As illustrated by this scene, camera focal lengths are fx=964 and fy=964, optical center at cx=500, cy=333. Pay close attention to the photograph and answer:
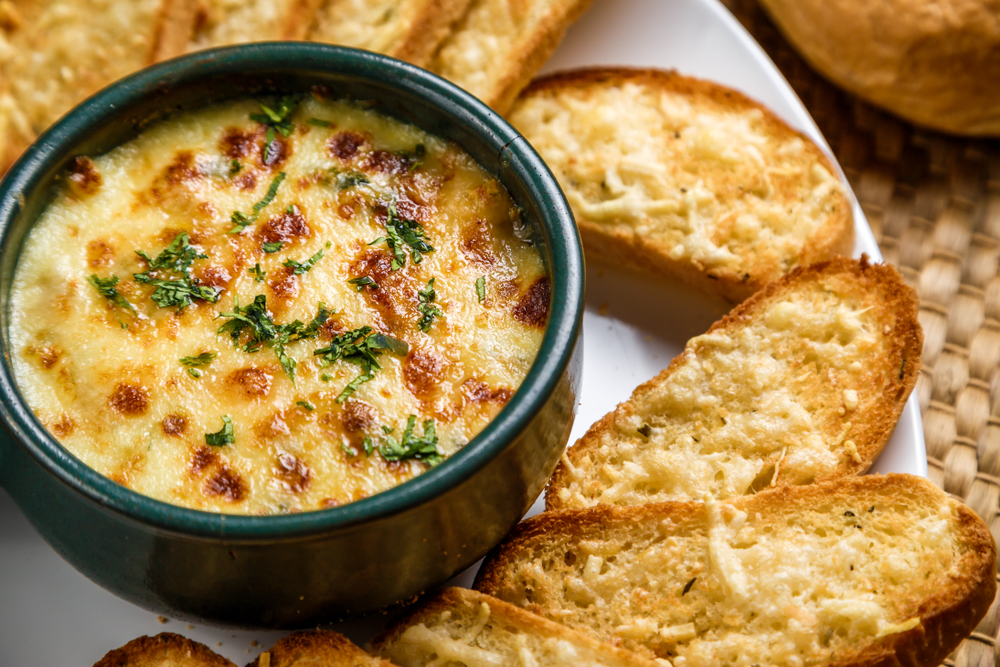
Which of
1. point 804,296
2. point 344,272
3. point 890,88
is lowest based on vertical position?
point 344,272

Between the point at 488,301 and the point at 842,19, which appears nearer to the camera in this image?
the point at 488,301

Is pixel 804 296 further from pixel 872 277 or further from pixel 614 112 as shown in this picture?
pixel 614 112

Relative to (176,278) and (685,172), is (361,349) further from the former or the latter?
(685,172)

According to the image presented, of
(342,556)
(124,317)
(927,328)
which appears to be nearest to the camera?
(342,556)

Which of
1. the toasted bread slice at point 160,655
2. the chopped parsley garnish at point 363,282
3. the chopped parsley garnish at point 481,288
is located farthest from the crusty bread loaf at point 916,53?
the toasted bread slice at point 160,655

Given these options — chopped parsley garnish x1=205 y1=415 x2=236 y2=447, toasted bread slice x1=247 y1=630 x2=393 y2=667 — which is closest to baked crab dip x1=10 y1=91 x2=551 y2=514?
chopped parsley garnish x1=205 y1=415 x2=236 y2=447

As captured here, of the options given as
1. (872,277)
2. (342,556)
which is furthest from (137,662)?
(872,277)

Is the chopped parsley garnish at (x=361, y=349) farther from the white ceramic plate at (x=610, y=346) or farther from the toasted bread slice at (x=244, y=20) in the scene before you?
the toasted bread slice at (x=244, y=20)

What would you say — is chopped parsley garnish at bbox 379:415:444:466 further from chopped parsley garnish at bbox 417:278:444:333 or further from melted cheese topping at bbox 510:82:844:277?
melted cheese topping at bbox 510:82:844:277
